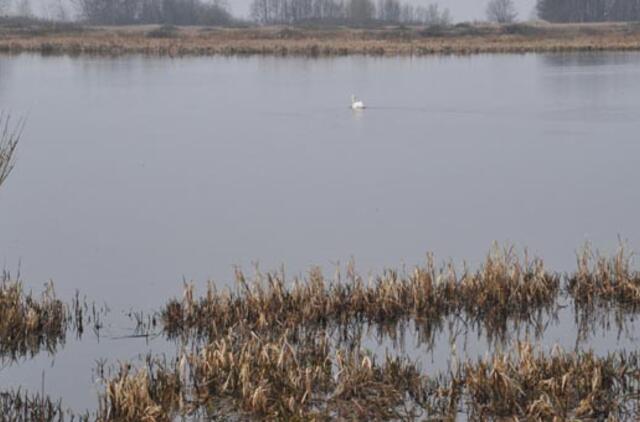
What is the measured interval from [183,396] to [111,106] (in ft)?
50.2

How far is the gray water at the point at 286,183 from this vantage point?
8.61 metres

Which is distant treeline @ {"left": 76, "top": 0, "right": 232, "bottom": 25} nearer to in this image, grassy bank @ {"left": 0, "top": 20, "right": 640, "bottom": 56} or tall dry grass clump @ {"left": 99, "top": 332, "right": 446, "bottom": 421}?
grassy bank @ {"left": 0, "top": 20, "right": 640, "bottom": 56}

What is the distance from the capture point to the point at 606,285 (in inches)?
301

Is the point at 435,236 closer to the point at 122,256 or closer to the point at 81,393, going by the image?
the point at 122,256

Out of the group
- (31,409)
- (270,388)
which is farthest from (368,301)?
(31,409)

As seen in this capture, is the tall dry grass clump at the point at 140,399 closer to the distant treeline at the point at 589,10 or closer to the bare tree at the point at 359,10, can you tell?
the distant treeline at the point at 589,10

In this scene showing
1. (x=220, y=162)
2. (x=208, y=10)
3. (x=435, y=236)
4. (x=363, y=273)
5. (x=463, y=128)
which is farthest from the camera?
(x=208, y=10)

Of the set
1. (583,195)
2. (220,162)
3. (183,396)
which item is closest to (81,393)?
(183,396)

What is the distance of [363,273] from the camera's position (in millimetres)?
8219

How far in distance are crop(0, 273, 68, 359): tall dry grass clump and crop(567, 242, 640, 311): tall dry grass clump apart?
142 inches

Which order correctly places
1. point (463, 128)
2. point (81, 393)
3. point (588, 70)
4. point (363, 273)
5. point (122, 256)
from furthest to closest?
point (588, 70), point (463, 128), point (122, 256), point (363, 273), point (81, 393)

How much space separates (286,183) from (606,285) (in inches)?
206

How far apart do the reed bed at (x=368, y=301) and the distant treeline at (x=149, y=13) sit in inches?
3157

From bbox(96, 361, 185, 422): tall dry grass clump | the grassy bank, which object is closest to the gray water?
bbox(96, 361, 185, 422): tall dry grass clump
